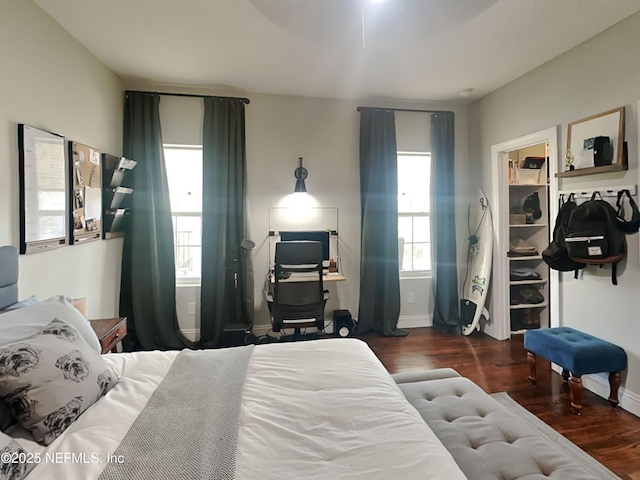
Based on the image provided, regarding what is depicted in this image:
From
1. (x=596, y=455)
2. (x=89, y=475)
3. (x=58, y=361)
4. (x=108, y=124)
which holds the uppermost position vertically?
(x=108, y=124)

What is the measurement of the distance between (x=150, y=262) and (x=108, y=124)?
4.40ft

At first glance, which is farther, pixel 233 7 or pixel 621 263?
pixel 621 263

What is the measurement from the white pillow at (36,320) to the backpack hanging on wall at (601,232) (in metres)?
3.13

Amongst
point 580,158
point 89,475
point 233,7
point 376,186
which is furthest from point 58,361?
point 580,158

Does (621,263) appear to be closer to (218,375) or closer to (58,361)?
(218,375)

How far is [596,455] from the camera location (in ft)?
6.00

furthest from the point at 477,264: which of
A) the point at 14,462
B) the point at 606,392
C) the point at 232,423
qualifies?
the point at 14,462

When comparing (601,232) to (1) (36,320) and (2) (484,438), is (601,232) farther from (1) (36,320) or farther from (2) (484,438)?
(1) (36,320)

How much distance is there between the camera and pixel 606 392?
94.3 inches

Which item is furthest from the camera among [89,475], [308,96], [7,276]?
[308,96]

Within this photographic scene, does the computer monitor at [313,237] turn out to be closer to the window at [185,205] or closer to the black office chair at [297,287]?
the black office chair at [297,287]

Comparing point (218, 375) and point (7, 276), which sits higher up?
point (7, 276)

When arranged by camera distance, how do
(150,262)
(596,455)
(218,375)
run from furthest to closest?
(150,262) → (596,455) → (218,375)

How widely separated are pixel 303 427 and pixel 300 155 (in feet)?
A: 10.0
